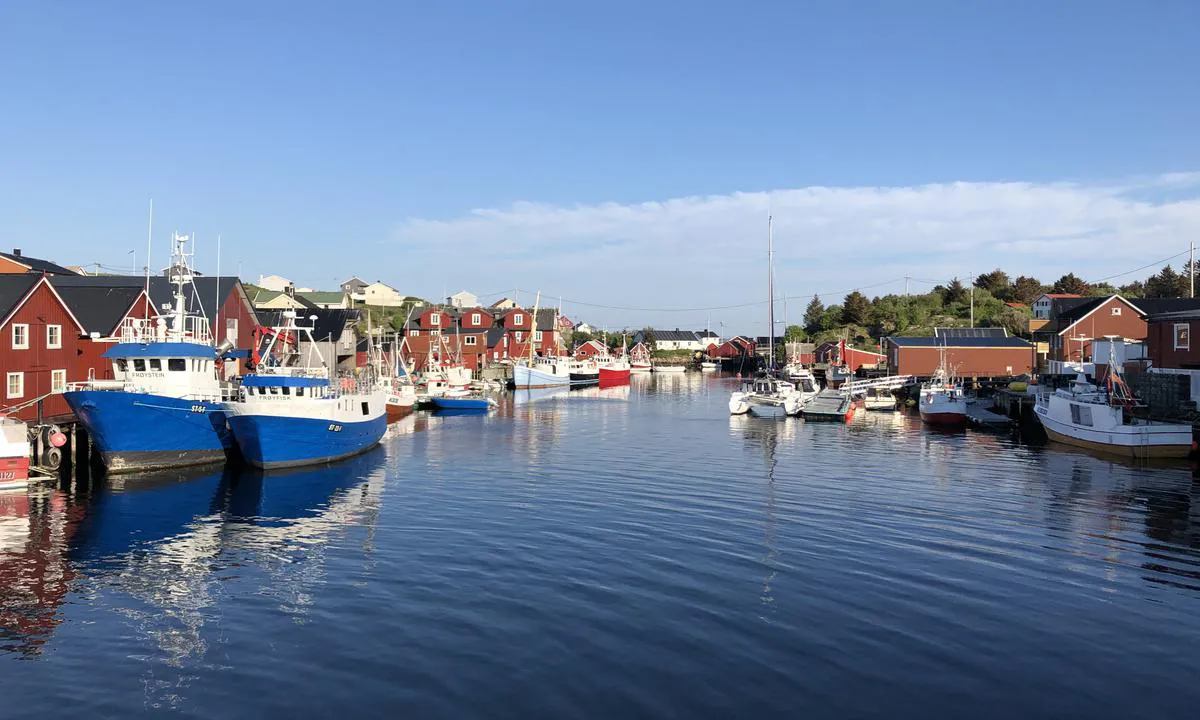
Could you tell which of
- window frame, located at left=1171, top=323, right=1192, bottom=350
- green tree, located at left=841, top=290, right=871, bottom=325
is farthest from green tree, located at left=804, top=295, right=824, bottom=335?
window frame, located at left=1171, top=323, right=1192, bottom=350

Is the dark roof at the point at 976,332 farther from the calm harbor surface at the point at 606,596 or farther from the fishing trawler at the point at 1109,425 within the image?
the calm harbor surface at the point at 606,596

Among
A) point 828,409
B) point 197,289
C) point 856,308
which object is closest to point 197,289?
point 197,289

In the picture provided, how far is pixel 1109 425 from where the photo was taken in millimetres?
48281

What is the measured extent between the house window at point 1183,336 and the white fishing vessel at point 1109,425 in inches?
151

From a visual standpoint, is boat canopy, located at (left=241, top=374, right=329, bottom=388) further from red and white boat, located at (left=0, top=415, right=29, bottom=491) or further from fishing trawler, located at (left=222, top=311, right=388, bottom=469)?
red and white boat, located at (left=0, top=415, right=29, bottom=491)

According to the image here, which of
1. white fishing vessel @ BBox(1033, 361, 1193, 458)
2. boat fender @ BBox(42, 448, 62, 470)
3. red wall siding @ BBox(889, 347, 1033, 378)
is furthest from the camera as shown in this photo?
red wall siding @ BBox(889, 347, 1033, 378)

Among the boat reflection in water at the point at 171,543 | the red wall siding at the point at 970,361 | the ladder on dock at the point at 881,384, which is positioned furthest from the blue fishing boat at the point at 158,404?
the red wall siding at the point at 970,361

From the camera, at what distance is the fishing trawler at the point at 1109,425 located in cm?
4556

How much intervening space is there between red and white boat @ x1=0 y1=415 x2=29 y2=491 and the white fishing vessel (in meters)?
55.8

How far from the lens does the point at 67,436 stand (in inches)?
1628

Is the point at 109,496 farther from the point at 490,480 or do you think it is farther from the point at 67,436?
the point at 490,480

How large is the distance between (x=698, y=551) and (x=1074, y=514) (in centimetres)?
1640

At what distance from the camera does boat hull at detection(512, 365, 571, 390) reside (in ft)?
378

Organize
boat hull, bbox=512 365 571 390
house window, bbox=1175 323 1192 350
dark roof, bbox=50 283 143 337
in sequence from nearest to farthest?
dark roof, bbox=50 283 143 337, house window, bbox=1175 323 1192 350, boat hull, bbox=512 365 571 390
